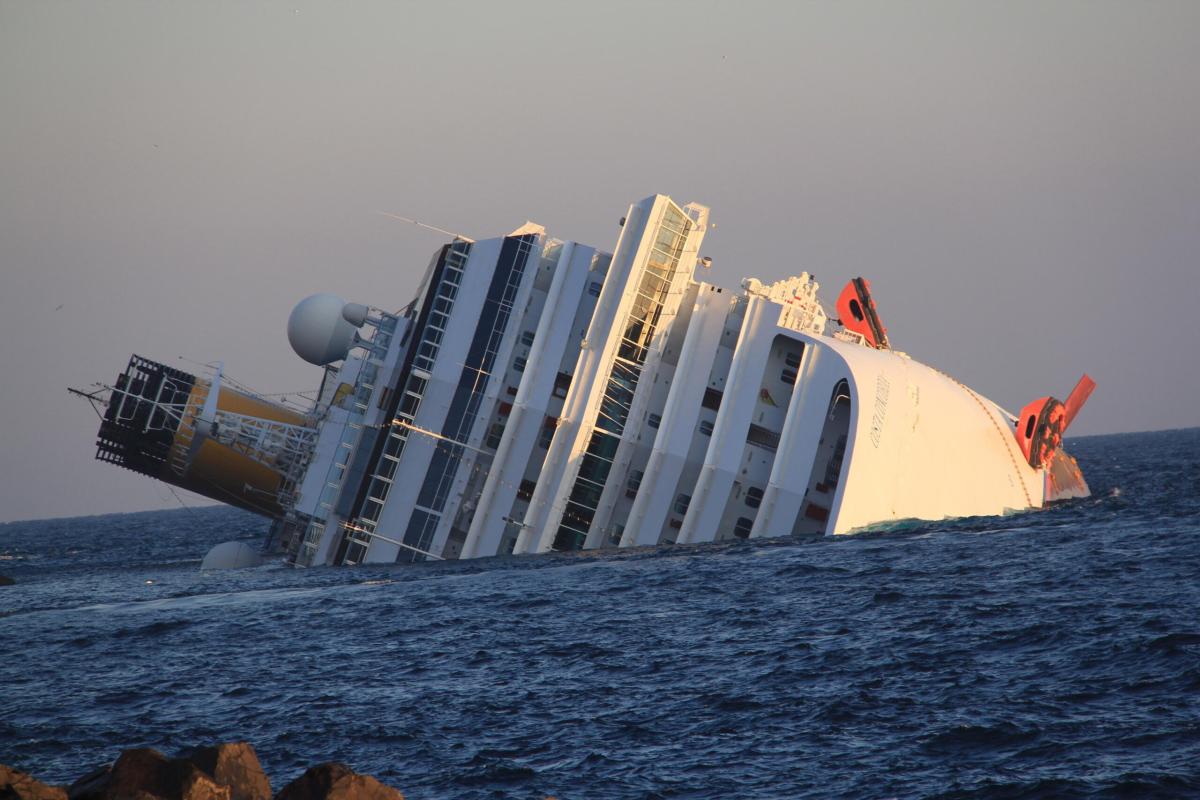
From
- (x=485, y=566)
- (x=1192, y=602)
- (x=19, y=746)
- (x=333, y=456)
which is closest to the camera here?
(x=19, y=746)

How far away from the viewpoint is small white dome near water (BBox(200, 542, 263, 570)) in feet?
175

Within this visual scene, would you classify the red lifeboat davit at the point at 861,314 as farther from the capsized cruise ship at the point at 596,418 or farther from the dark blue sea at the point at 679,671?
the dark blue sea at the point at 679,671

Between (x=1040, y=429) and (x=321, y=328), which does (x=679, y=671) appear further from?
(x=1040, y=429)

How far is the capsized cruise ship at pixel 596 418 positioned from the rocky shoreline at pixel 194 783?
2630cm

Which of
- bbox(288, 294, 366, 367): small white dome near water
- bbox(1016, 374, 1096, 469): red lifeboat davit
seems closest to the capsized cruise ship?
bbox(288, 294, 366, 367): small white dome near water

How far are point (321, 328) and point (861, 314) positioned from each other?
76.2 feet

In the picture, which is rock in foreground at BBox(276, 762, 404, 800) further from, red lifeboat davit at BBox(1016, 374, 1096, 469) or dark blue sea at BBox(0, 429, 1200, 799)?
red lifeboat davit at BBox(1016, 374, 1096, 469)

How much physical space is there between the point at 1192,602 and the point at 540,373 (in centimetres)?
2200

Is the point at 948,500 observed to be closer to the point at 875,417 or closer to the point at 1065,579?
the point at 875,417

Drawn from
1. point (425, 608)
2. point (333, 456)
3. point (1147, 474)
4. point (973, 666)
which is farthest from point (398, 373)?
point (1147, 474)

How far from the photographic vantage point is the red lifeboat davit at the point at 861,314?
5569 cm

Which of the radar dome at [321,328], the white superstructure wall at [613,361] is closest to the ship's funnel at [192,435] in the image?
the radar dome at [321,328]

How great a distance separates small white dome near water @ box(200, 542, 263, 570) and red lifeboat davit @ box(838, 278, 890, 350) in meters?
27.1

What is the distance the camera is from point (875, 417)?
42.9 m
